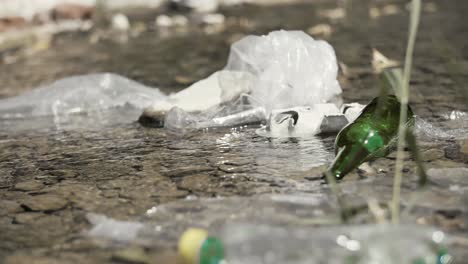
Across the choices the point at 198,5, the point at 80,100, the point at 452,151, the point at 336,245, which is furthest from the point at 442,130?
the point at 198,5

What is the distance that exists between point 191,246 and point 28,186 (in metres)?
1.05

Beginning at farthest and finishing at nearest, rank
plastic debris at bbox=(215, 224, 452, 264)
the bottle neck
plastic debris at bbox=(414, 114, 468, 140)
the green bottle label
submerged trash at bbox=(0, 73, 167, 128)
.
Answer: submerged trash at bbox=(0, 73, 167, 128), plastic debris at bbox=(414, 114, 468, 140), the bottle neck, the green bottle label, plastic debris at bbox=(215, 224, 452, 264)

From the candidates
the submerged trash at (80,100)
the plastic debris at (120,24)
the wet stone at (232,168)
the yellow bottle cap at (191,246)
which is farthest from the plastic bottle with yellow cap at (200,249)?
the plastic debris at (120,24)

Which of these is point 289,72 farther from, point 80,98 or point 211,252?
point 211,252

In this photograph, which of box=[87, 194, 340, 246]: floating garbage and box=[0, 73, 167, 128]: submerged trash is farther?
box=[0, 73, 167, 128]: submerged trash

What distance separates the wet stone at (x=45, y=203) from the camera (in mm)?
2076

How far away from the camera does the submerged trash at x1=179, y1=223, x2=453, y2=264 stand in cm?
136

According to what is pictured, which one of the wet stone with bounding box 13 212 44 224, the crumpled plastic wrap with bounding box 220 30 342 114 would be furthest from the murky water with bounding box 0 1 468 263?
the crumpled plastic wrap with bounding box 220 30 342 114

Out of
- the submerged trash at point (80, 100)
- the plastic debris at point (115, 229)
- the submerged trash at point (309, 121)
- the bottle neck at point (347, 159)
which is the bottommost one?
the plastic debris at point (115, 229)

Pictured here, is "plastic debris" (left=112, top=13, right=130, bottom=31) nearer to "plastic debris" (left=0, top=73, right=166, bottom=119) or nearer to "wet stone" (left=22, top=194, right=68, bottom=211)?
"plastic debris" (left=0, top=73, right=166, bottom=119)

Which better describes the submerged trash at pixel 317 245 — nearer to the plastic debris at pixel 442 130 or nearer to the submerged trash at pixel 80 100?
the plastic debris at pixel 442 130

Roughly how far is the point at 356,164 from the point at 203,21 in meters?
6.71

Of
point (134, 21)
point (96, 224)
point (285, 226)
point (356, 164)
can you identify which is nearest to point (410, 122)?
point (356, 164)

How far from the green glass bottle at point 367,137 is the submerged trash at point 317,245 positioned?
2.06ft
